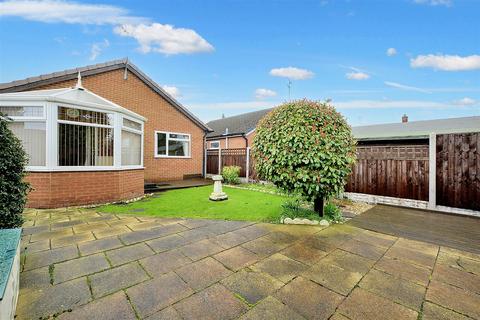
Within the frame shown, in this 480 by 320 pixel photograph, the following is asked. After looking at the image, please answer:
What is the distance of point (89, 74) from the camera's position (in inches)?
360

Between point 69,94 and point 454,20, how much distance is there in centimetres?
1543

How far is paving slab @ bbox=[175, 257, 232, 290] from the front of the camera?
2.41 m

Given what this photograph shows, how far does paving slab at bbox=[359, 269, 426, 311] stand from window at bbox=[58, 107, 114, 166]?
715 centimetres

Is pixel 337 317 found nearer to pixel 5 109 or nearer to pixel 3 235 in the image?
pixel 3 235

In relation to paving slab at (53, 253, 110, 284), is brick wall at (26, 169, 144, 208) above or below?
above

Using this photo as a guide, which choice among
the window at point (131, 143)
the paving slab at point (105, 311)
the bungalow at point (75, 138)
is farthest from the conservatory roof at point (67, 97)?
the paving slab at point (105, 311)

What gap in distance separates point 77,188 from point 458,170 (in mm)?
10709

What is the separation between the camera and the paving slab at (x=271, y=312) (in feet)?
6.15

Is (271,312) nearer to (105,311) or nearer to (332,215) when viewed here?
(105,311)

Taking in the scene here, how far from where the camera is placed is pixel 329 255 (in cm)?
319

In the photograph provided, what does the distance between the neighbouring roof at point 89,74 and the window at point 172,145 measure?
58.4 inches

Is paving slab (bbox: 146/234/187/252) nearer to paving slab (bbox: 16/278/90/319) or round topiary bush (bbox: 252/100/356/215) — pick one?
paving slab (bbox: 16/278/90/319)

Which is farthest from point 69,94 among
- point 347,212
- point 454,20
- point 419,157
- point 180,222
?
point 454,20

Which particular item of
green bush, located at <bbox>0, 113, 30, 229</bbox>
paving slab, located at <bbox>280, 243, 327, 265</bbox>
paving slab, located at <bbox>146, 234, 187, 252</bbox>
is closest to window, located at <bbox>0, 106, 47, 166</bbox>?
green bush, located at <bbox>0, 113, 30, 229</bbox>
